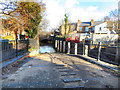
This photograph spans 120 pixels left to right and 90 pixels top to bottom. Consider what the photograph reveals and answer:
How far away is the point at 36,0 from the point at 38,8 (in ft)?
2.59

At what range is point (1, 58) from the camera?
5.11 m

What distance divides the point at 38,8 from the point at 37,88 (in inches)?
327

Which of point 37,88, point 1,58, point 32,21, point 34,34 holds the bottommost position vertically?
point 37,88

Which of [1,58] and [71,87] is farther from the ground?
[1,58]

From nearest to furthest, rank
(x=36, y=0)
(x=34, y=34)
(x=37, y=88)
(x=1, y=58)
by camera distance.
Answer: (x=37, y=88) → (x=1, y=58) → (x=36, y=0) → (x=34, y=34)

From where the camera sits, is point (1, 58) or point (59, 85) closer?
point (59, 85)

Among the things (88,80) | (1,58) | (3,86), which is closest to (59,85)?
(88,80)

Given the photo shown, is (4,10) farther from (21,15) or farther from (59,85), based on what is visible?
(59,85)

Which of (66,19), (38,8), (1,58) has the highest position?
(66,19)

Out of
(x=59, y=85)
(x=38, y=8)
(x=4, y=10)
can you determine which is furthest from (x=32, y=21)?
(x=59, y=85)

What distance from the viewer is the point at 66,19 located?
27.4 m

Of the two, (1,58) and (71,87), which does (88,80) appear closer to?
(71,87)

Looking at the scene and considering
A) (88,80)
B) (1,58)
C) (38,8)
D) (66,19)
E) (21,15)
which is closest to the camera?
(88,80)

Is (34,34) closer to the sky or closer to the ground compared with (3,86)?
closer to the sky
